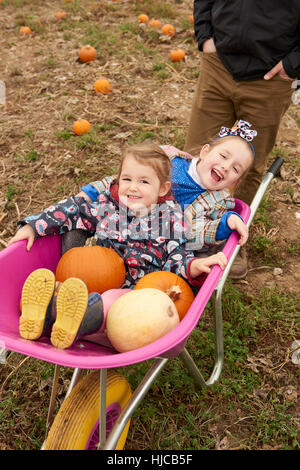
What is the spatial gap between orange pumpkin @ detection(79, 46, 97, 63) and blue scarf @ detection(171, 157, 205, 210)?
4.12 m

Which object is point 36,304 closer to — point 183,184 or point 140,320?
point 140,320

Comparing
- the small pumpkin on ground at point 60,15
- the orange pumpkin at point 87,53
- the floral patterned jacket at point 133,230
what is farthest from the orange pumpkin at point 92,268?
the small pumpkin on ground at point 60,15

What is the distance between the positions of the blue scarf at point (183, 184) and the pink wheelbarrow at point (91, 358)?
1.33ft

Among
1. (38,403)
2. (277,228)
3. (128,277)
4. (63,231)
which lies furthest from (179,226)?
(277,228)

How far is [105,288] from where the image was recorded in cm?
233

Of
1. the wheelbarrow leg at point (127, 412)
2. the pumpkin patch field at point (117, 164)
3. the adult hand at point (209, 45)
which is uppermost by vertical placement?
the adult hand at point (209, 45)

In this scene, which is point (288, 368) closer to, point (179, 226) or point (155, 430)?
point (155, 430)

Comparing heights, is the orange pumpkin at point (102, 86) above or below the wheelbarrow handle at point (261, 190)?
below

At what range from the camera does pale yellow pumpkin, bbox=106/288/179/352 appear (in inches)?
70.9

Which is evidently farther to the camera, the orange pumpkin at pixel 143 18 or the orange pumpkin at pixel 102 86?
the orange pumpkin at pixel 143 18

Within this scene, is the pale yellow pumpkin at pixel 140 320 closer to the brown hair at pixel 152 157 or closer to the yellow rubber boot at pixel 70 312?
the yellow rubber boot at pixel 70 312

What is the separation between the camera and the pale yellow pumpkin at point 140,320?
5.91 ft

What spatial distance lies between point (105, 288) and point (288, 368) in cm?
133

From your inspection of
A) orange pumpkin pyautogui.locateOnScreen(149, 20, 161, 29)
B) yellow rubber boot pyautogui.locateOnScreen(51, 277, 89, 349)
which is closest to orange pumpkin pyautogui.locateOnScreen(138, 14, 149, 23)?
orange pumpkin pyautogui.locateOnScreen(149, 20, 161, 29)
